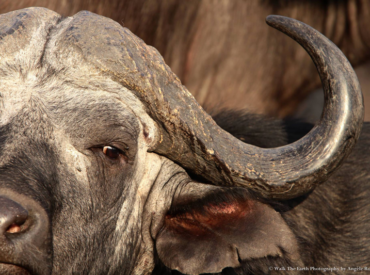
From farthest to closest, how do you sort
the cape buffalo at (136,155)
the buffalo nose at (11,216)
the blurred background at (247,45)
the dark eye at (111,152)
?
1. the blurred background at (247,45)
2. the dark eye at (111,152)
3. the cape buffalo at (136,155)
4. the buffalo nose at (11,216)

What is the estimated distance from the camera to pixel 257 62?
5.85 meters

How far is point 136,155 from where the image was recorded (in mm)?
2598

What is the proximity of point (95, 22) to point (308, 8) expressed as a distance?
4308 millimetres

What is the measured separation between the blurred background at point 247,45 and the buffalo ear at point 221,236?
2.60 metres

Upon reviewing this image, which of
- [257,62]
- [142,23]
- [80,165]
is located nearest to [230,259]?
[80,165]

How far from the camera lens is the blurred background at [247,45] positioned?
511 centimetres

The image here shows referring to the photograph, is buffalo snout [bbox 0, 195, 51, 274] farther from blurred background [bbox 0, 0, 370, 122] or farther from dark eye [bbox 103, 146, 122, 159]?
blurred background [bbox 0, 0, 370, 122]

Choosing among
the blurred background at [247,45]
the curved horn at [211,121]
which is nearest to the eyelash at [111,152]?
the curved horn at [211,121]

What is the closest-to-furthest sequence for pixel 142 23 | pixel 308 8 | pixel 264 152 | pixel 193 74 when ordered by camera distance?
1. pixel 264 152
2. pixel 142 23
3. pixel 193 74
4. pixel 308 8

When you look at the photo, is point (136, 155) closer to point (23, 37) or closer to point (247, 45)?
point (23, 37)

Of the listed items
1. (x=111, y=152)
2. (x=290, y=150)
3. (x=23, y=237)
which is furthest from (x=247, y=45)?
(x=23, y=237)

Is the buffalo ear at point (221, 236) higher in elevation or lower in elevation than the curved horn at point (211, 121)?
lower

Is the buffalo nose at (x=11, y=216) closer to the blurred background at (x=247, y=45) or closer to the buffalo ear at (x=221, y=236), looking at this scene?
the buffalo ear at (x=221, y=236)

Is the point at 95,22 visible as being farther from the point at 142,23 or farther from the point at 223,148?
the point at 142,23
